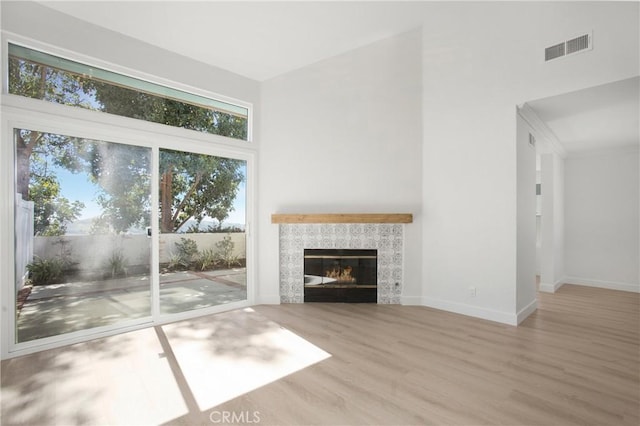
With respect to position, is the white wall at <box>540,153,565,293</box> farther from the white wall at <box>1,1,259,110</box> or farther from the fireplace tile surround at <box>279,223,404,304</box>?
the white wall at <box>1,1,259,110</box>

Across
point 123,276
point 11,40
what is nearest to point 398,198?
point 123,276

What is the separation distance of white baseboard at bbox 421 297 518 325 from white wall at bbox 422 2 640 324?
11 mm

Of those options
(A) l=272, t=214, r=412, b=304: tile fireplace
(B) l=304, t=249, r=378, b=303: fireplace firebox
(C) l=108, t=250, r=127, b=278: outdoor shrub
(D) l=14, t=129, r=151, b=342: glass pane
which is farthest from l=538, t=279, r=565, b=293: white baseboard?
(C) l=108, t=250, r=127, b=278: outdoor shrub

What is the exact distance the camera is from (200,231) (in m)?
4.00

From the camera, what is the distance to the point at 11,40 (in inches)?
112

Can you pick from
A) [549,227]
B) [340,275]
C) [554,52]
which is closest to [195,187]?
[340,275]

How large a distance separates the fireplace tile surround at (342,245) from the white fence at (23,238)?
2613mm

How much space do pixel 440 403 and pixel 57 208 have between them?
3.60 metres

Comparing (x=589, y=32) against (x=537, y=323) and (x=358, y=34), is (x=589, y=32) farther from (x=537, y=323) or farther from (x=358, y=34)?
(x=537, y=323)

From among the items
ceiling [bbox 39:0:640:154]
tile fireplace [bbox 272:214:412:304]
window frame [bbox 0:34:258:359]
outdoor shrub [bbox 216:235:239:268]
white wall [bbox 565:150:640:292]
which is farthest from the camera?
white wall [bbox 565:150:640:292]

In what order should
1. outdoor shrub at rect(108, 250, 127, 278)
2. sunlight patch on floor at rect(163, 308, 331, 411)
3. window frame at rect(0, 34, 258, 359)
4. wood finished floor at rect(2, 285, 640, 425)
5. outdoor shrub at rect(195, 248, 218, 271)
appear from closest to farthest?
1. wood finished floor at rect(2, 285, 640, 425)
2. sunlight patch on floor at rect(163, 308, 331, 411)
3. window frame at rect(0, 34, 258, 359)
4. outdoor shrub at rect(108, 250, 127, 278)
5. outdoor shrub at rect(195, 248, 218, 271)

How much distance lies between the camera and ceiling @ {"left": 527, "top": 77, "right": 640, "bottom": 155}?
3099mm

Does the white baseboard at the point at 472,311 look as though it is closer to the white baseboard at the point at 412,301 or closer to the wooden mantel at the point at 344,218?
the white baseboard at the point at 412,301

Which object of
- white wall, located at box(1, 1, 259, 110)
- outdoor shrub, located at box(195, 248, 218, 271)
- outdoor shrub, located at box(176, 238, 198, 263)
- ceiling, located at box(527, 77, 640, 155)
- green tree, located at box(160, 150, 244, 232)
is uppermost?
white wall, located at box(1, 1, 259, 110)
